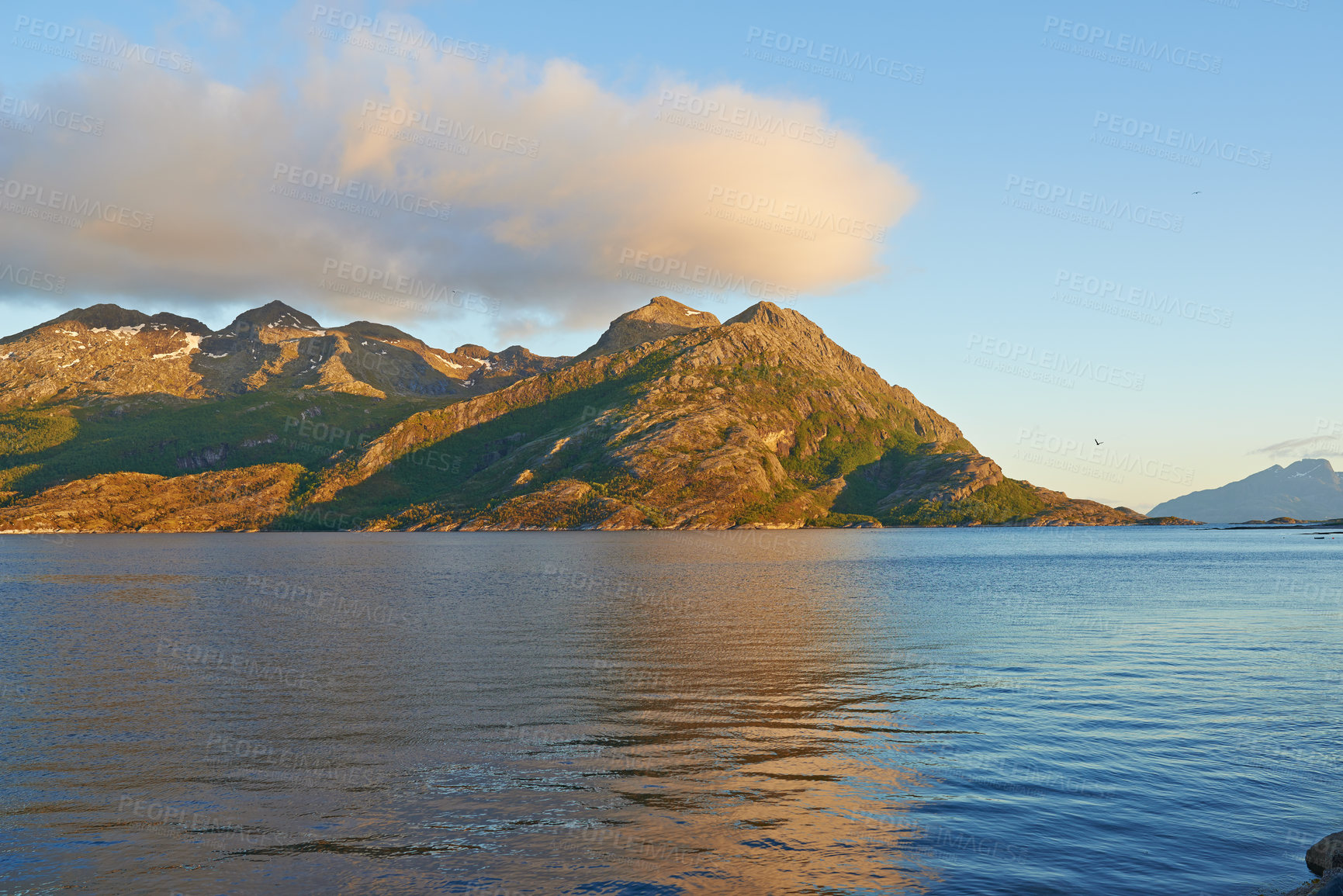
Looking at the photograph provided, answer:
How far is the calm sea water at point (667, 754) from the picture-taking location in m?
21.0

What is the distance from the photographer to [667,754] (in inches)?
1229

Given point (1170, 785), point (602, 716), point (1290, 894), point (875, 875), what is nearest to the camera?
point (1290, 894)

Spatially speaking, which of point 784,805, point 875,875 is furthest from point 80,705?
point 875,875

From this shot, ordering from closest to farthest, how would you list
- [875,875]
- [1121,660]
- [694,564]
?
[875,875]
[1121,660]
[694,564]

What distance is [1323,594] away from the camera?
95375 millimetres

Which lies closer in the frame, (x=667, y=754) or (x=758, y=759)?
(x=758, y=759)

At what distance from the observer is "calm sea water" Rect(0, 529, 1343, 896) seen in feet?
68.9

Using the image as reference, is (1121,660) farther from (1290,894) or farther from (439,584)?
(439,584)

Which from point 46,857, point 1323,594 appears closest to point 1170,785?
point 46,857

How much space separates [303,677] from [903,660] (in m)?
38.2

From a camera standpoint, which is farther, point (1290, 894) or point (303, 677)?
point (303, 677)

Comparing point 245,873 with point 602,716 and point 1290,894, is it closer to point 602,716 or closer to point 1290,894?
point 602,716

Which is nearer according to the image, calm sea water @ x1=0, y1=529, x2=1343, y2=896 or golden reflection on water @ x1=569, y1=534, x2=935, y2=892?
calm sea water @ x1=0, y1=529, x2=1343, y2=896

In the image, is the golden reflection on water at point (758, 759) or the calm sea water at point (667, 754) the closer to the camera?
the calm sea water at point (667, 754)
